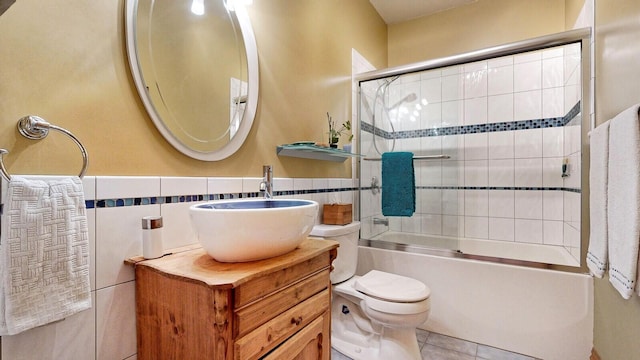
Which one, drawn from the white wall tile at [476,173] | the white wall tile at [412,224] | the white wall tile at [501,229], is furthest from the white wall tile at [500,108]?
the white wall tile at [412,224]

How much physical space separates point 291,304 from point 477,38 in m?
2.98

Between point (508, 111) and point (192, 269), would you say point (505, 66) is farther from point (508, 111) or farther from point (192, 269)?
point (192, 269)

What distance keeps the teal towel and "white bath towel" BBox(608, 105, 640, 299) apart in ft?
3.84

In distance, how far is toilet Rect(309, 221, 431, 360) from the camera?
5.05 ft

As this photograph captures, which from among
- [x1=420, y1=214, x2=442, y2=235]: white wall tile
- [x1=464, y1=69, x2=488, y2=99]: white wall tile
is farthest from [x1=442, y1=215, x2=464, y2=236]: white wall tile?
[x1=464, y1=69, x2=488, y2=99]: white wall tile

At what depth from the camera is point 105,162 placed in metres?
0.93

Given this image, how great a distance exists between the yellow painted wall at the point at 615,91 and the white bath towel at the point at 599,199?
0.15m

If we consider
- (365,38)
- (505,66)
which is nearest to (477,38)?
(505,66)

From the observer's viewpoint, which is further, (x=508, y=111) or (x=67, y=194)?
(x=508, y=111)

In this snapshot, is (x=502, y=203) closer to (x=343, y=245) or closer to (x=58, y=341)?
(x=343, y=245)

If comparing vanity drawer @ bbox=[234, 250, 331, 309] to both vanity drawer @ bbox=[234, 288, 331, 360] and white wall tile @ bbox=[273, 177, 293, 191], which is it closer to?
vanity drawer @ bbox=[234, 288, 331, 360]

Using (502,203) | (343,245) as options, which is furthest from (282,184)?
(502,203)

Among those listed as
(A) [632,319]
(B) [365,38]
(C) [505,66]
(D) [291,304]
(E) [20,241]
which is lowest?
(A) [632,319]

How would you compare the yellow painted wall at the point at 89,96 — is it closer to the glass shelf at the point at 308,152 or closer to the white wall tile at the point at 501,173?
the glass shelf at the point at 308,152
